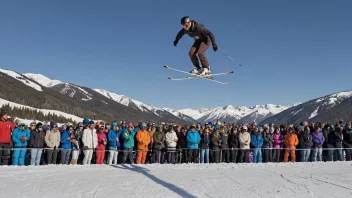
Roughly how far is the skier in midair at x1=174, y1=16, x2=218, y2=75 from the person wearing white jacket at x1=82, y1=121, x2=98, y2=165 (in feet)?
16.9

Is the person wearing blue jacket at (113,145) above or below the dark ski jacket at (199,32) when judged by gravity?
below

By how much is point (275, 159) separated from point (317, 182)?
22.6 feet

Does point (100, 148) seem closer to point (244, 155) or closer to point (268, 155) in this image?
point (244, 155)

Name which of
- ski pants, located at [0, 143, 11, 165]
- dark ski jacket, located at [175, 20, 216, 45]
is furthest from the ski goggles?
ski pants, located at [0, 143, 11, 165]

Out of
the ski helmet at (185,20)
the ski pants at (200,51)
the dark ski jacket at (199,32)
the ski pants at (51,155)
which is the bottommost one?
the ski pants at (51,155)

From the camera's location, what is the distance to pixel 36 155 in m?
12.3

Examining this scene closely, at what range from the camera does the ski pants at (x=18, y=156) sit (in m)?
12.0

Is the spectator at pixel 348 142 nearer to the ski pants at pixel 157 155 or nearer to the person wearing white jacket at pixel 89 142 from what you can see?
the ski pants at pixel 157 155

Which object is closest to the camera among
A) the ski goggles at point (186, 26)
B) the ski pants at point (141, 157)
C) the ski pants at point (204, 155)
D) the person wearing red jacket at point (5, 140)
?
the ski goggles at point (186, 26)

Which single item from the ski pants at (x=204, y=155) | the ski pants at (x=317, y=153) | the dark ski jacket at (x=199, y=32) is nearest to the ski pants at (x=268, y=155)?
the ski pants at (x=317, y=153)

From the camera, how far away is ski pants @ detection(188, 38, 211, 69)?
32.5 ft

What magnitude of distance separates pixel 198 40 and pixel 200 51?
36 centimetres

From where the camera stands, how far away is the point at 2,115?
12141 millimetres

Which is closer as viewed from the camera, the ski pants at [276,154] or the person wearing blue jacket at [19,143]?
the person wearing blue jacket at [19,143]
